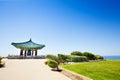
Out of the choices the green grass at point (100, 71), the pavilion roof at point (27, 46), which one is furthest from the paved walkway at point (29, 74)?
the pavilion roof at point (27, 46)

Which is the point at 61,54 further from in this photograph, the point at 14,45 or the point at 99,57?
the point at 14,45

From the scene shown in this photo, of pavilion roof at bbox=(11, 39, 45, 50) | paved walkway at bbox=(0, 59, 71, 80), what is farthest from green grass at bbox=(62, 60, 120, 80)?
pavilion roof at bbox=(11, 39, 45, 50)

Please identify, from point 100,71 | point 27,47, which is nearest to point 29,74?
point 100,71

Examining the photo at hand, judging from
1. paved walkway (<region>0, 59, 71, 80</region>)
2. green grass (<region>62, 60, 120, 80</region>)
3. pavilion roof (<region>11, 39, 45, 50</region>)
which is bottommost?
paved walkway (<region>0, 59, 71, 80</region>)

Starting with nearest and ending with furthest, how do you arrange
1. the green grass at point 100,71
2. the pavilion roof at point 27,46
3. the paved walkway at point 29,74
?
the green grass at point 100,71
the paved walkway at point 29,74
the pavilion roof at point 27,46

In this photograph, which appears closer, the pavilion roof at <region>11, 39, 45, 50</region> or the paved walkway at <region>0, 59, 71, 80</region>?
the paved walkway at <region>0, 59, 71, 80</region>

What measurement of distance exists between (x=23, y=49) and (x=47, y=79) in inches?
1269

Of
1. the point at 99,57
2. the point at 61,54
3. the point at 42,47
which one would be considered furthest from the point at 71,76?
the point at 42,47

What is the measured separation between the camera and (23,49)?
137 feet

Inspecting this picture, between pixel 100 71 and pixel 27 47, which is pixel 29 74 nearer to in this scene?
pixel 100 71

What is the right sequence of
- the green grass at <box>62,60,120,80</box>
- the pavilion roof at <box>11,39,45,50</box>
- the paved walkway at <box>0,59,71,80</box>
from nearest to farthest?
the green grass at <box>62,60,120,80</box> → the paved walkway at <box>0,59,71,80</box> → the pavilion roof at <box>11,39,45,50</box>

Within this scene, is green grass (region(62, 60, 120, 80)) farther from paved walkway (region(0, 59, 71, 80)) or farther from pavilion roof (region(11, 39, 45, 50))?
pavilion roof (region(11, 39, 45, 50))

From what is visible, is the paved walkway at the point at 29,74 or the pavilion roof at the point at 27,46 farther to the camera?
the pavilion roof at the point at 27,46

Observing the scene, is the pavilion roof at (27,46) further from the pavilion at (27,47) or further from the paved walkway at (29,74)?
the paved walkway at (29,74)
